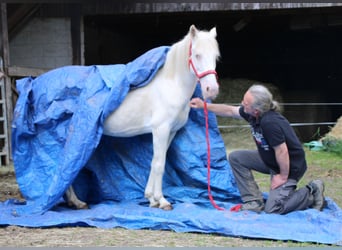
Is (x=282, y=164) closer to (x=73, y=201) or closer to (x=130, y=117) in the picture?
(x=130, y=117)

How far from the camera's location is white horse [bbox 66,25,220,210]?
4.09 metres

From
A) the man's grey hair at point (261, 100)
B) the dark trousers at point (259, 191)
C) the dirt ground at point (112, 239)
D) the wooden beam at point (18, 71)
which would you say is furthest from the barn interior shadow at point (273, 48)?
the dirt ground at point (112, 239)

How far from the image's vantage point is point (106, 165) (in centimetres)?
464

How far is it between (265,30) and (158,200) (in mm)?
8789

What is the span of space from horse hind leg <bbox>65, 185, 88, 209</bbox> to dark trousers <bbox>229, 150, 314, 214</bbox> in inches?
51.8

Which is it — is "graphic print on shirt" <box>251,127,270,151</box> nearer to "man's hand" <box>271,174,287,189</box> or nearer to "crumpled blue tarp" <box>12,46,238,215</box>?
"man's hand" <box>271,174,287,189</box>

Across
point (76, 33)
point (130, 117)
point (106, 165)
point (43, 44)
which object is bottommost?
point (106, 165)

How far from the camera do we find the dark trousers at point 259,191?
3.82 meters

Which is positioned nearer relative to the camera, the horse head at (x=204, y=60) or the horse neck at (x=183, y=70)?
the horse head at (x=204, y=60)

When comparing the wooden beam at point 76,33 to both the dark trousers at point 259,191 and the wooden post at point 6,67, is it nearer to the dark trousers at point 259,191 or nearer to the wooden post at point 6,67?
the wooden post at point 6,67

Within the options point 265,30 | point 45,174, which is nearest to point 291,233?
point 45,174

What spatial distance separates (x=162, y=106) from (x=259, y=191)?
105 cm

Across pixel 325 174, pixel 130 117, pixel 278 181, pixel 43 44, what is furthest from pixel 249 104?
pixel 43 44

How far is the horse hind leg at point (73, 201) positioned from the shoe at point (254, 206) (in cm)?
135
